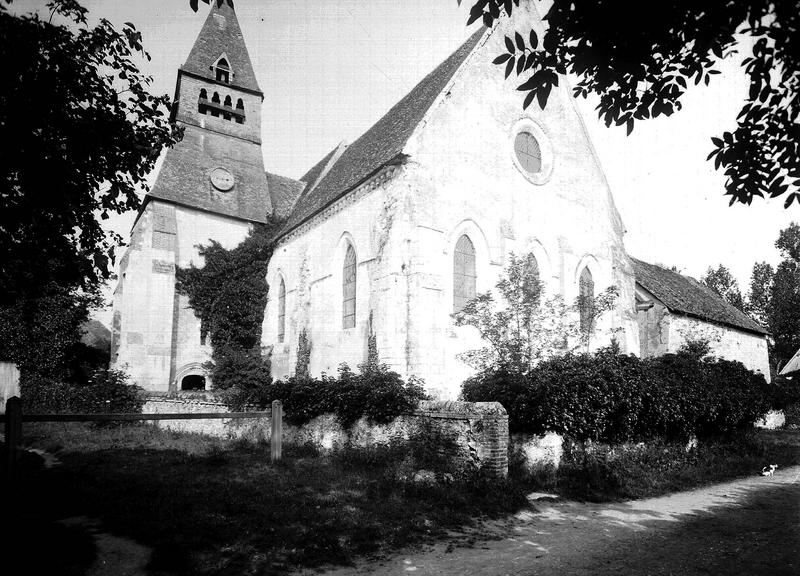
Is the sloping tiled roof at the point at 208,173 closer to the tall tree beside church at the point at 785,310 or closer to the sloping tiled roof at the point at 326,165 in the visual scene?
the sloping tiled roof at the point at 326,165

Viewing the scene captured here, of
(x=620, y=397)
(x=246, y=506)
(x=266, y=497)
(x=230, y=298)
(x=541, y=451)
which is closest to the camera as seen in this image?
(x=246, y=506)

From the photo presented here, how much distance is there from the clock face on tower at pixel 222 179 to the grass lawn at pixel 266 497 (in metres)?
17.3

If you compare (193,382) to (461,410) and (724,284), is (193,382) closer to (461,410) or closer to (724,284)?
(461,410)

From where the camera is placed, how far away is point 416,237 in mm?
14750

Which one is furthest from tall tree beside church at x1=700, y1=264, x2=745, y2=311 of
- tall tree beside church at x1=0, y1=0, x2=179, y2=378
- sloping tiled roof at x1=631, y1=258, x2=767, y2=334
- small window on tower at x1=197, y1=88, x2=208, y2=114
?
tall tree beside church at x1=0, y1=0, x2=179, y2=378

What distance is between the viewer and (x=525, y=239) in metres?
17.5

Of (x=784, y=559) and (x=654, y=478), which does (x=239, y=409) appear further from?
(x=784, y=559)

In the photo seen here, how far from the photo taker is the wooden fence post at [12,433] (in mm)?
7141

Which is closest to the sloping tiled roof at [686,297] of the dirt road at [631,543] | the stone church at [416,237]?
the stone church at [416,237]

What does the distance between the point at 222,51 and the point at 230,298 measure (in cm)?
1678

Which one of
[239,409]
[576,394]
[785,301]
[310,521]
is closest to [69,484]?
[310,521]

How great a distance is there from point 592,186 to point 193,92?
23.4m

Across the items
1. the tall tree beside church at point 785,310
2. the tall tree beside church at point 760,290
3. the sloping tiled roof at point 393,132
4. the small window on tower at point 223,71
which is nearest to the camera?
the sloping tiled roof at point 393,132

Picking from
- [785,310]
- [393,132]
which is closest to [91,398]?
[393,132]
